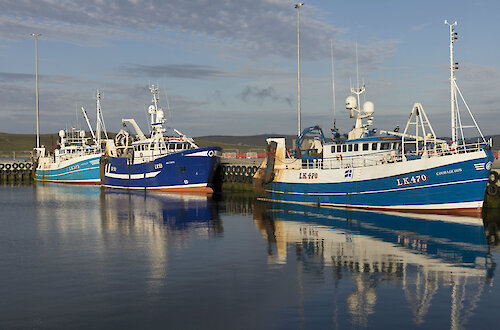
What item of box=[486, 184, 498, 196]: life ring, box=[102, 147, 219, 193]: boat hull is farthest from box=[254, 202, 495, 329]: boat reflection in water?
box=[102, 147, 219, 193]: boat hull

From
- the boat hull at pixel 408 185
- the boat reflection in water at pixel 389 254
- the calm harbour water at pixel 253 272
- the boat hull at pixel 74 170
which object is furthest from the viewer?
the boat hull at pixel 74 170

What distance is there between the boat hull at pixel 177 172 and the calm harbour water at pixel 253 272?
753 inches

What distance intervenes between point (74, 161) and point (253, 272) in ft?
188

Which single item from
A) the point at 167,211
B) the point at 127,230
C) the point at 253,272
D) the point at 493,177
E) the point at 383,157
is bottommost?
the point at 253,272

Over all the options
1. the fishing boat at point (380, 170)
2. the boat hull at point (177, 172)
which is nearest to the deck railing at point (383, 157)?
the fishing boat at point (380, 170)

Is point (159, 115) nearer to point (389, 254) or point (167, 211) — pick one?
point (167, 211)

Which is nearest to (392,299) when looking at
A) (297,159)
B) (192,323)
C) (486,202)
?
(192,323)

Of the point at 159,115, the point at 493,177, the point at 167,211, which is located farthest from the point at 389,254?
the point at 159,115

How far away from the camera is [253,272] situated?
1797 cm

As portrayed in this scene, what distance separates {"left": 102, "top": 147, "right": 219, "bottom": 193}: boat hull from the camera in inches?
2040

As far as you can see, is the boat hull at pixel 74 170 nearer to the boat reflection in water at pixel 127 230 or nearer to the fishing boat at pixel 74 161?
the fishing boat at pixel 74 161

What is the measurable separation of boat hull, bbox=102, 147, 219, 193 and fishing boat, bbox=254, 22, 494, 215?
892 centimetres

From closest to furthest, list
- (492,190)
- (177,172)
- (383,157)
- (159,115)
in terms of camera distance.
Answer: (492,190)
(383,157)
(177,172)
(159,115)

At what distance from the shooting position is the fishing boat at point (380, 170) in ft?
96.0
